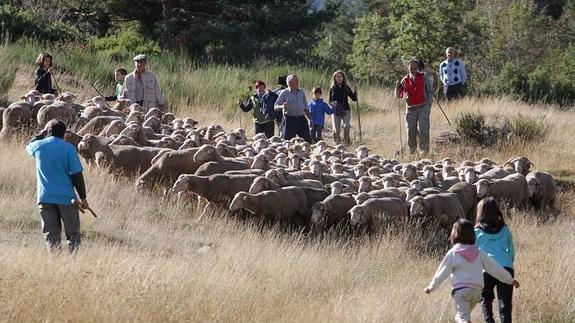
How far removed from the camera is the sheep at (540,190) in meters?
23.0

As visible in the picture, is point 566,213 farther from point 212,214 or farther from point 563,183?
point 212,214

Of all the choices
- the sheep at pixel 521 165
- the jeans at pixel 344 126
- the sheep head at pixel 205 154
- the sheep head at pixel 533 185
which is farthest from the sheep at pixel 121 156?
the sheep at pixel 521 165

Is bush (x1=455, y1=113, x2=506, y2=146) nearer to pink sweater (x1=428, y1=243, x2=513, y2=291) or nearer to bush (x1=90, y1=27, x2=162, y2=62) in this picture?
bush (x1=90, y1=27, x2=162, y2=62)

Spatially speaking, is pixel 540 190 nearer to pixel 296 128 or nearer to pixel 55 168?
pixel 296 128

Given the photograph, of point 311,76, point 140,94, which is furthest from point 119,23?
point 140,94

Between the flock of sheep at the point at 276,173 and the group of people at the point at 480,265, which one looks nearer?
the group of people at the point at 480,265

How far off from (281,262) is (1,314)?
5113 millimetres

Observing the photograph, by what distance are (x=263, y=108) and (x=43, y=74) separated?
16.1 feet

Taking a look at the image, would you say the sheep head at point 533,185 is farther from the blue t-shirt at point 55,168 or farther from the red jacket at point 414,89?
the blue t-shirt at point 55,168

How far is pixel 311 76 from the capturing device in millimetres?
38250

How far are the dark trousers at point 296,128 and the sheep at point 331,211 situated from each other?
652 centimetres

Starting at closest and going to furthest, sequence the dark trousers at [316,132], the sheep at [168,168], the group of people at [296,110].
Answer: the sheep at [168,168] < the group of people at [296,110] < the dark trousers at [316,132]

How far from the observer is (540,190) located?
23.0 m

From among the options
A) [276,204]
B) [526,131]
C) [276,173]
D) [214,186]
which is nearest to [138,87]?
[276,173]
